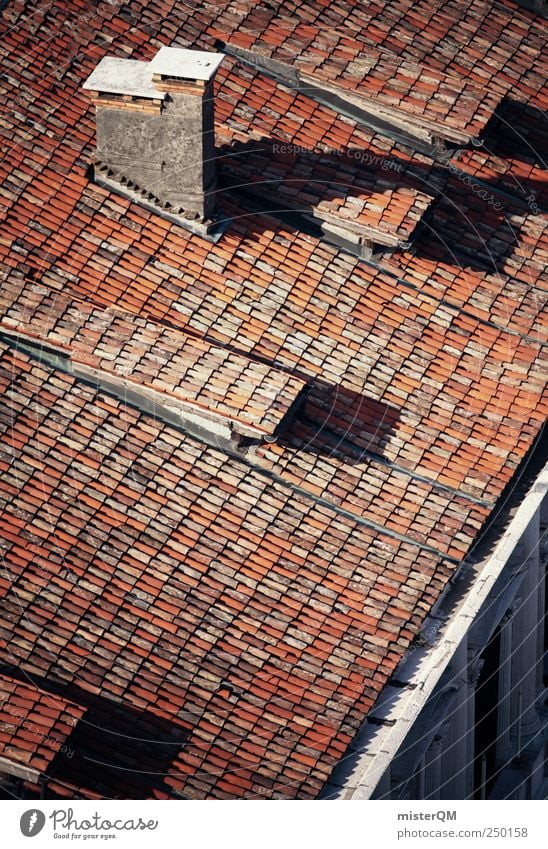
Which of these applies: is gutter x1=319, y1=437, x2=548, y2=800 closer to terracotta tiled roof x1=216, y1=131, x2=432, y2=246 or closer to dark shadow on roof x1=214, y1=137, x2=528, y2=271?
dark shadow on roof x1=214, y1=137, x2=528, y2=271

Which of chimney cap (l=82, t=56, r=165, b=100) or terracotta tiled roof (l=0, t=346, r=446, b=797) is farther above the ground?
chimney cap (l=82, t=56, r=165, b=100)

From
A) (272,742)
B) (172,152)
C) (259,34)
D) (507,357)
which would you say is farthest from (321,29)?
(272,742)

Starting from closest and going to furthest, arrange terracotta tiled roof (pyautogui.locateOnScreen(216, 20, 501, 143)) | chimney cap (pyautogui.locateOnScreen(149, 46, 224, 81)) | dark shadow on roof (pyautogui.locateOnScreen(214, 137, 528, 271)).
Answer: chimney cap (pyautogui.locateOnScreen(149, 46, 224, 81)) → dark shadow on roof (pyautogui.locateOnScreen(214, 137, 528, 271)) → terracotta tiled roof (pyautogui.locateOnScreen(216, 20, 501, 143))

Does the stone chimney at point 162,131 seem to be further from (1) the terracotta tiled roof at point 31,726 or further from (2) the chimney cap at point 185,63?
(1) the terracotta tiled roof at point 31,726

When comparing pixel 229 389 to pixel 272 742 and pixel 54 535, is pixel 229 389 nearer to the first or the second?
pixel 54 535

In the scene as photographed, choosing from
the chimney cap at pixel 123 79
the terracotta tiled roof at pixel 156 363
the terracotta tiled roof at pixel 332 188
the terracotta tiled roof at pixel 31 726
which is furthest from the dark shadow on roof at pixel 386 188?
the terracotta tiled roof at pixel 31 726

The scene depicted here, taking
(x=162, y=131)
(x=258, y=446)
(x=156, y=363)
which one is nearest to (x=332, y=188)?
(x=162, y=131)

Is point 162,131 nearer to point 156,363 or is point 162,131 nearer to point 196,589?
point 156,363

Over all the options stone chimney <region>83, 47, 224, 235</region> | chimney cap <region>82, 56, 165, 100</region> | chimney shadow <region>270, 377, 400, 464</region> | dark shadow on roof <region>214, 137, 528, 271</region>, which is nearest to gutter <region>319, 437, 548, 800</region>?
chimney shadow <region>270, 377, 400, 464</region>
